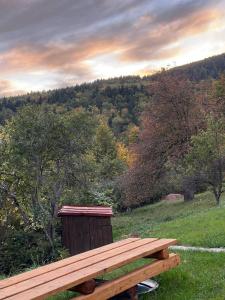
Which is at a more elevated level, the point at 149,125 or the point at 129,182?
the point at 149,125

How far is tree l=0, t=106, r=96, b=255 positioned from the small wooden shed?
805 mm

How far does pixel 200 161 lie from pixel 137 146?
38.2 feet

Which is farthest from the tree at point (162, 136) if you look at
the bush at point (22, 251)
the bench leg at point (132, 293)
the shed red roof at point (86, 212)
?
the bench leg at point (132, 293)

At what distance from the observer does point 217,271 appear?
7785 mm

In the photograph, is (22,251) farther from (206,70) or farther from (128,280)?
(206,70)

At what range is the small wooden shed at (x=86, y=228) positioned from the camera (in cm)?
1862

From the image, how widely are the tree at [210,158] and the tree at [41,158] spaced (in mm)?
8882

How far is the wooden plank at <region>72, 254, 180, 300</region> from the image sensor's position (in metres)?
6.01

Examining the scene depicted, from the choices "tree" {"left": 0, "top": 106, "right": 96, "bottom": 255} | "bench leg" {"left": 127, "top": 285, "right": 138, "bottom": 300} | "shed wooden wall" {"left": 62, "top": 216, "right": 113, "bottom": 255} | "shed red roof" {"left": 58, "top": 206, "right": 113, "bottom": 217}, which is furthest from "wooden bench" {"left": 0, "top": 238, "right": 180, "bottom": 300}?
"tree" {"left": 0, "top": 106, "right": 96, "bottom": 255}

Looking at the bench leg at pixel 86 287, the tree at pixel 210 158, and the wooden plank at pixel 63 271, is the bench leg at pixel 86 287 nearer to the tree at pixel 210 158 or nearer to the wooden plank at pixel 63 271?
the wooden plank at pixel 63 271

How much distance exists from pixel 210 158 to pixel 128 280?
21336 millimetres

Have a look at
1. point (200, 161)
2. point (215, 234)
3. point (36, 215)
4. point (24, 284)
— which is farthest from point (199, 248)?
point (200, 161)

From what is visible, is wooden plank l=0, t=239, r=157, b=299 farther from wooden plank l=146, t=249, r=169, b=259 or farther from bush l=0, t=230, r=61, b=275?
bush l=0, t=230, r=61, b=275

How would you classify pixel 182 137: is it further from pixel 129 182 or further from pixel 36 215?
pixel 36 215
